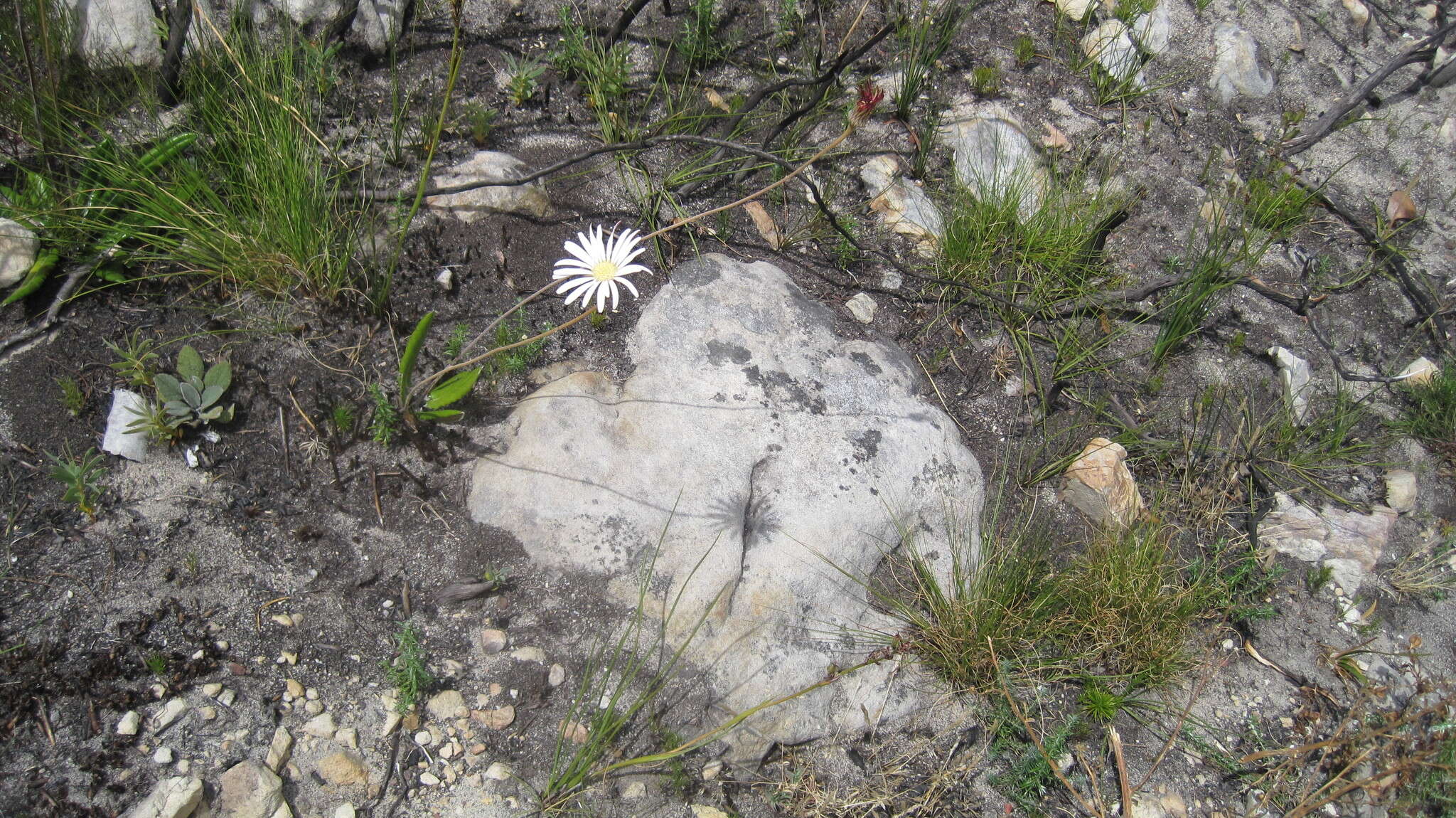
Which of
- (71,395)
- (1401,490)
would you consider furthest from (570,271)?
(1401,490)

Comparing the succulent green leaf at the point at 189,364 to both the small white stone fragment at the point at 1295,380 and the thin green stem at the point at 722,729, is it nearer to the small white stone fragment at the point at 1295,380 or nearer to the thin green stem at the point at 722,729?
the thin green stem at the point at 722,729

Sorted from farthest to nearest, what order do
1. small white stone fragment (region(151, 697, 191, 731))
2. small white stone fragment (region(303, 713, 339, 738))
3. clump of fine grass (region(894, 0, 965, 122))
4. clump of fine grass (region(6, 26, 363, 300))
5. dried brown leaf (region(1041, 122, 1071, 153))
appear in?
dried brown leaf (region(1041, 122, 1071, 153)) < clump of fine grass (region(894, 0, 965, 122)) < clump of fine grass (region(6, 26, 363, 300)) < small white stone fragment (region(303, 713, 339, 738)) < small white stone fragment (region(151, 697, 191, 731))

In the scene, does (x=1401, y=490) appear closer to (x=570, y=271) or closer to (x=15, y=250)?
(x=570, y=271)

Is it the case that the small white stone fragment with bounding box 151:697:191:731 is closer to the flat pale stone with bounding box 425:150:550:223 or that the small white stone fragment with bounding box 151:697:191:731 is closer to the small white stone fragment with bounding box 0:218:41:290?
the small white stone fragment with bounding box 0:218:41:290

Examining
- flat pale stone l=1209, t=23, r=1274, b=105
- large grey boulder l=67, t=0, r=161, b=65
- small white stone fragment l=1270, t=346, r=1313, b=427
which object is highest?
large grey boulder l=67, t=0, r=161, b=65

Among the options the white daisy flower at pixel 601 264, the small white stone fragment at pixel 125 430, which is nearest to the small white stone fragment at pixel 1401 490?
the white daisy flower at pixel 601 264

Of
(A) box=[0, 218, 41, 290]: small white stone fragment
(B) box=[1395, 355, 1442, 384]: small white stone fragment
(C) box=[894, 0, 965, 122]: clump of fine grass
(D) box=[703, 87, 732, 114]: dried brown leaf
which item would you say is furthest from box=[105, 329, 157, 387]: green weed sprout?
(B) box=[1395, 355, 1442, 384]: small white stone fragment

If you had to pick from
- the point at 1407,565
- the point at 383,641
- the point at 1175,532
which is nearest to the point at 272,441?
the point at 383,641
